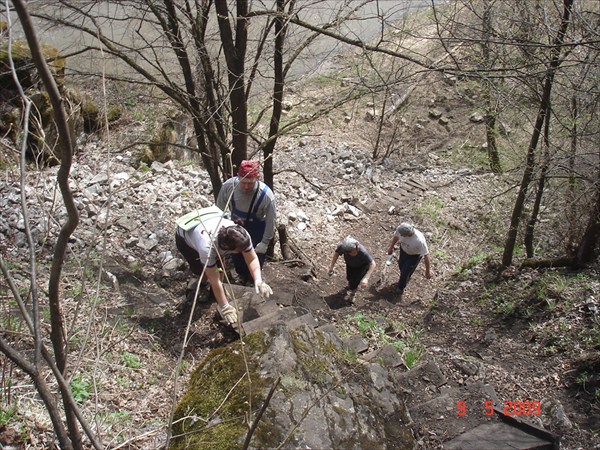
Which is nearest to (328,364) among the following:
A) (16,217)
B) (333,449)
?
(333,449)

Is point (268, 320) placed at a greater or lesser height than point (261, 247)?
lesser

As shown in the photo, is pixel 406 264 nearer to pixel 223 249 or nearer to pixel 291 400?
pixel 223 249

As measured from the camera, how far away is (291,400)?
110 inches

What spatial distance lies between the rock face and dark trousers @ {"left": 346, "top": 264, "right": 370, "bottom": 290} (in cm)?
385

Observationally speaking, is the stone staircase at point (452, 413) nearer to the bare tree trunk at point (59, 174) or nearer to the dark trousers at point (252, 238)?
the dark trousers at point (252, 238)

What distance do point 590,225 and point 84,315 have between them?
589 cm

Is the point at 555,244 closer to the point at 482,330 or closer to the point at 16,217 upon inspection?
the point at 482,330

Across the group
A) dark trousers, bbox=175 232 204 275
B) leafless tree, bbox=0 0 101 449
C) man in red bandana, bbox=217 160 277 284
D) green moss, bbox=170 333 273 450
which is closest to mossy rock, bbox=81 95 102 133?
man in red bandana, bbox=217 160 277 284

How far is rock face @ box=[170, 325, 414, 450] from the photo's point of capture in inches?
102

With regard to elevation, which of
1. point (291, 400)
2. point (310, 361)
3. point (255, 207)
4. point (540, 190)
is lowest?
point (291, 400)

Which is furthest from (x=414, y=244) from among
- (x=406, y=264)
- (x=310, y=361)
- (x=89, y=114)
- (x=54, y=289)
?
(x=54, y=289)

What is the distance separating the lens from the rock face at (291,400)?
260cm

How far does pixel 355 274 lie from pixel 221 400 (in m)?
4.80
